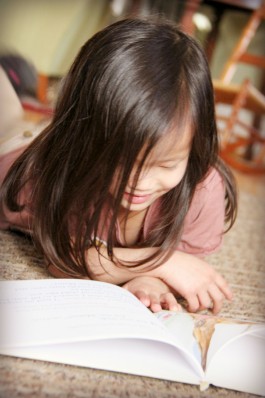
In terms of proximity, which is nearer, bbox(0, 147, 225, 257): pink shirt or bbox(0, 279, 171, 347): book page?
bbox(0, 279, 171, 347): book page

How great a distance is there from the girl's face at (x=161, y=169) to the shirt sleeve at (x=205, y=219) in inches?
5.3

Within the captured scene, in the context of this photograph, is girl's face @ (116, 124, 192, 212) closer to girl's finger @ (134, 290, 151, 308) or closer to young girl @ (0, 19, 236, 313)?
young girl @ (0, 19, 236, 313)

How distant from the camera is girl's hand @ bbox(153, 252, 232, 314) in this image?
643mm

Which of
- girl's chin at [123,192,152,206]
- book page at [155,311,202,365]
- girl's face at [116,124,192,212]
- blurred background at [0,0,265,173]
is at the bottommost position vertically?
blurred background at [0,0,265,173]

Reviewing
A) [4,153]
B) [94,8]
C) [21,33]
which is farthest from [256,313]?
[94,8]

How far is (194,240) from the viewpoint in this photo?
770mm

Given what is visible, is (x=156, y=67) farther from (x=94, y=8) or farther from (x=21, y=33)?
(x=94, y=8)

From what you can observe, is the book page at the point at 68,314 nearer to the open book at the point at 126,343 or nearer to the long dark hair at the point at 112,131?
the open book at the point at 126,343

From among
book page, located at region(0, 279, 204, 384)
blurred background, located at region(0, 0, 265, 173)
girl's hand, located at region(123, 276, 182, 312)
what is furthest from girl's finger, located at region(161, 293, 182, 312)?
blurred background, located at region(0, 0, 265, 173)

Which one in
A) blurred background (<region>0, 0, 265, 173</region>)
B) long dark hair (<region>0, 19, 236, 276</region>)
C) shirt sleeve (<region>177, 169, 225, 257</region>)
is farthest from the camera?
blurred background (<region>0, 0, 265, 173</region>)

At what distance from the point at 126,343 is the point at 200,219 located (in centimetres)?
35

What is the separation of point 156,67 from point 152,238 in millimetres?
279

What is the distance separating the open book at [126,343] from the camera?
0.43 m

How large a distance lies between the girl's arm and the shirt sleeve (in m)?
0.10
